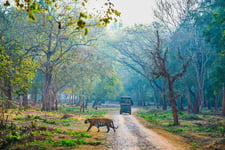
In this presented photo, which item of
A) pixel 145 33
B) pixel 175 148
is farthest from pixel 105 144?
pixel 145 33

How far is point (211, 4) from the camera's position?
1112 inches

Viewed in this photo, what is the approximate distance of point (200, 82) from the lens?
31938 mm

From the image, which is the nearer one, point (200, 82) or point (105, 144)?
point (105, 144)

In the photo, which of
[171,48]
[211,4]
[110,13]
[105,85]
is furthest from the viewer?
[105,85]

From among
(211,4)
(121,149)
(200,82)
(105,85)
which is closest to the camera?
(121,149)

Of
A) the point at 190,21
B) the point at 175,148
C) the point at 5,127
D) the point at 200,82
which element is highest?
the point at 190,21

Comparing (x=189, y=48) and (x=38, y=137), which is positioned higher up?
(x=189, y=48)

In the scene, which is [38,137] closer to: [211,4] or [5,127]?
[5,127]

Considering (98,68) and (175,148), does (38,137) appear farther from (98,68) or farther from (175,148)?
(98,68)

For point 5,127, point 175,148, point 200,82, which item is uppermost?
point 200,82

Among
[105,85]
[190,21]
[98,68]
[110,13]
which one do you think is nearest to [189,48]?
[190,21]

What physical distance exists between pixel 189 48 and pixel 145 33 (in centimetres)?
987

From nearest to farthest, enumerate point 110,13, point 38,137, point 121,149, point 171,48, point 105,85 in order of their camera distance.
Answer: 1. point 110,13
2. point 121,149
3. point 38,137
4. point 171,48
5. point 105,85

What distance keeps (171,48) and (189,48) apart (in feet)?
14.4
